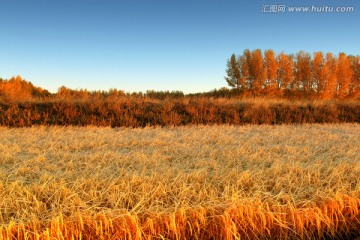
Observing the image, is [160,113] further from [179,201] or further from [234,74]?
[234,74]

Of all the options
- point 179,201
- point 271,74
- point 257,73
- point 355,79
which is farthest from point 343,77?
point 179,201

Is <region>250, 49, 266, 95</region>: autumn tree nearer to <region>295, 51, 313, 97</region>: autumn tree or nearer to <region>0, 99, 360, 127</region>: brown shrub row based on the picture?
<region>295, 51, 313, 97</region>: autumn tree

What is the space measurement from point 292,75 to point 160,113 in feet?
68.8

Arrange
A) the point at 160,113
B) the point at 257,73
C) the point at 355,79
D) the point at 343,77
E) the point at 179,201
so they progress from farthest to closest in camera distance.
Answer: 1. the point at 355,79
2. the point at 343,77
3. the point at 257,73
4. the point at 160,113
5. the point at 179,201

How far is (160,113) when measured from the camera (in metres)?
12.3

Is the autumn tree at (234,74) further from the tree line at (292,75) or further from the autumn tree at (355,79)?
the autumn tree at (355,79)

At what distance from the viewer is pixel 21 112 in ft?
36.6

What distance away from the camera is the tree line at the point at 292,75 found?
28.8 meters

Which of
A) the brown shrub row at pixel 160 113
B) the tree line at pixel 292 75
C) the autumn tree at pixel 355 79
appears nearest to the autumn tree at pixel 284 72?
the tree line at pixel 292 75

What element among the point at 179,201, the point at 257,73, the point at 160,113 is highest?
the point at 257,73

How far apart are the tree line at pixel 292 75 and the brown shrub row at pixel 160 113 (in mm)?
14262

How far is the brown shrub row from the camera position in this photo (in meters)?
10.9

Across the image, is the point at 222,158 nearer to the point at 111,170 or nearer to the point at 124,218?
the point at 111,170

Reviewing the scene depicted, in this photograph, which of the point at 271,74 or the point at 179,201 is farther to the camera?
the point at 271,74
